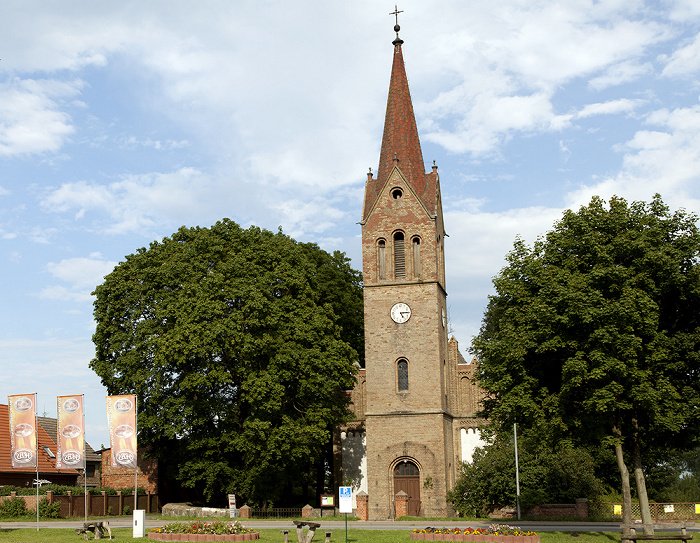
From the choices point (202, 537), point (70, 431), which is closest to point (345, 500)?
point (202, 537)

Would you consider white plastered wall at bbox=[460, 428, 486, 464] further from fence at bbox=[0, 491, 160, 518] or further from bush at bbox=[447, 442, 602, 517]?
fence at bbox=[0, 491, 160, 518]

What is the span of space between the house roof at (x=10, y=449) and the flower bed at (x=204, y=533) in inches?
824

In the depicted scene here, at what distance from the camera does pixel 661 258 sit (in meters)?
23.3

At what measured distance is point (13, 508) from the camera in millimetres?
34344

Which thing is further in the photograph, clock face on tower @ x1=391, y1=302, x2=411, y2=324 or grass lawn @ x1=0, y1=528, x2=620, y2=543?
clock face on tower @ x1=391, y1=302, x2=411, y2=324

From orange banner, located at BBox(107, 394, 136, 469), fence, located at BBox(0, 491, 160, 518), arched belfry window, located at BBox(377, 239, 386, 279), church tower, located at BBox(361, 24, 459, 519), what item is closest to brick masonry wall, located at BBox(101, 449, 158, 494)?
fence, located at BBox(0, 491, 160, 518)

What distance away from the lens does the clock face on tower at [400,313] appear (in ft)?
131

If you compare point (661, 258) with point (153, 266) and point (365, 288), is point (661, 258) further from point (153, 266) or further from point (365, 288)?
point (153, 266)

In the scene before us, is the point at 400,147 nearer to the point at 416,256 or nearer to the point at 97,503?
the point at 416,256

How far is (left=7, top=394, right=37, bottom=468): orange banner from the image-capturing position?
3003 cm

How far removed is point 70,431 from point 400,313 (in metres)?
17.6

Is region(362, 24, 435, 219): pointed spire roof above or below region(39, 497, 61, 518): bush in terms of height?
above

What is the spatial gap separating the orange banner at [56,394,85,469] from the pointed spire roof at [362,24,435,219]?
1873 centimetres

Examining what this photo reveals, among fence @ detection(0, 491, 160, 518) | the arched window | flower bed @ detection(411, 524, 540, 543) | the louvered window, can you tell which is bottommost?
fence @ detection(0, 491, 160, 518)
